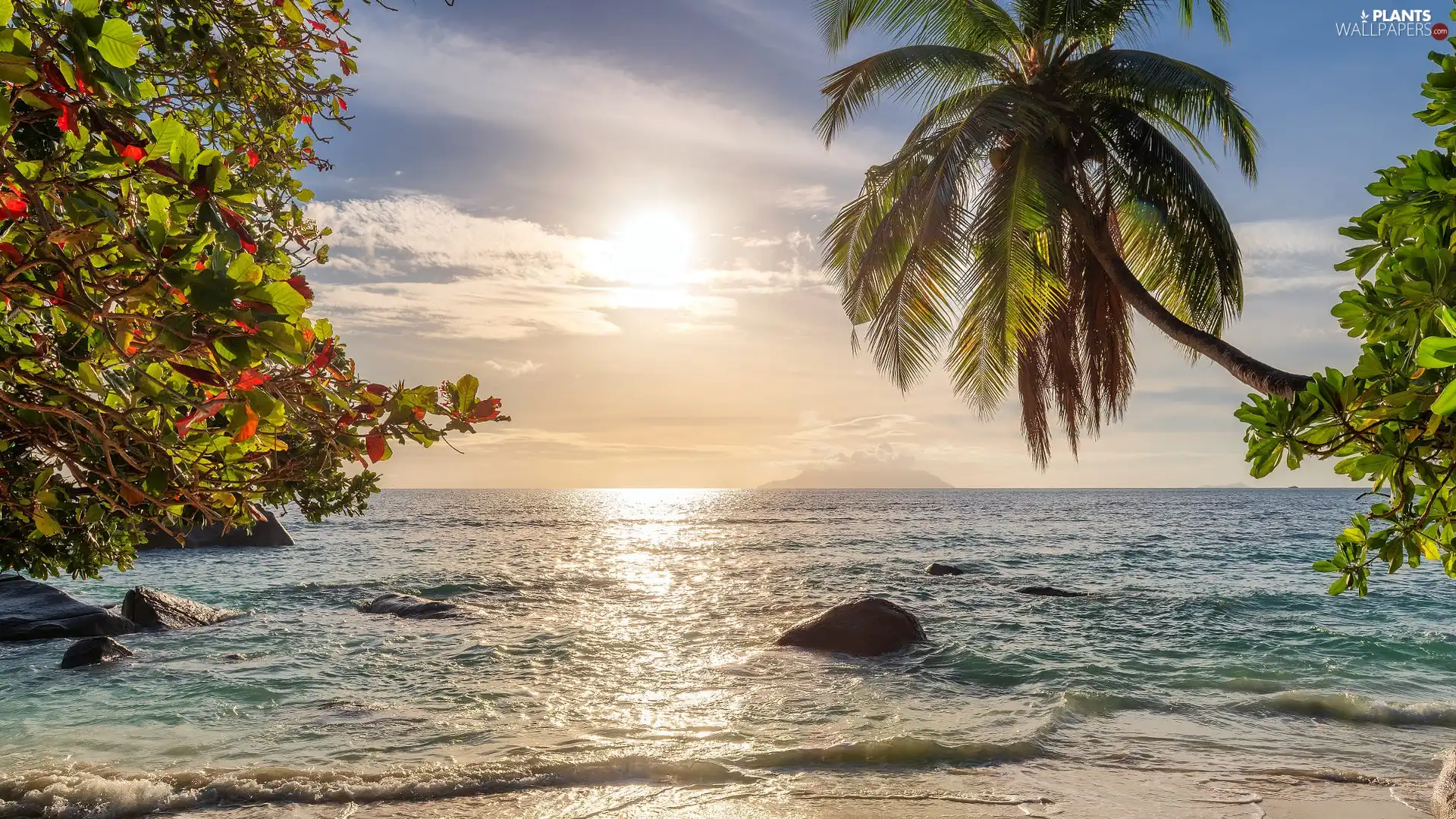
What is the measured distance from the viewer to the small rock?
12398mm

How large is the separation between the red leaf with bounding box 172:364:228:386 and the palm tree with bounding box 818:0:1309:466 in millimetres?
8226

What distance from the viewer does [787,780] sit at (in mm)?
7047

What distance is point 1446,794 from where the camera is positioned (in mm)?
6145

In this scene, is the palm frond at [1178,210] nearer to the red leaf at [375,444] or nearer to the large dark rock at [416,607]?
the red leaf at [375,444]

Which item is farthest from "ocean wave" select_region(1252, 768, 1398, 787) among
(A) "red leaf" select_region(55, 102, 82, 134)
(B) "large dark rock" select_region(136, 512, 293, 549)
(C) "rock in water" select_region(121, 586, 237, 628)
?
(B) "large dark rock" select_region(136, 512, 293, 549)

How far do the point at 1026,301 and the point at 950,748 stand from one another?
5.10 metres

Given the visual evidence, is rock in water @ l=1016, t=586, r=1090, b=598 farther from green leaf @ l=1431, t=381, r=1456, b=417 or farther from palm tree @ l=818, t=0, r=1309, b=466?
green leaf @ l=1431, t=381, r=1456, b=417

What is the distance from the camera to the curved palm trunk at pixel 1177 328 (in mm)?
6598

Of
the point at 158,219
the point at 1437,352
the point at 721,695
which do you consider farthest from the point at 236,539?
the point at 1437,352

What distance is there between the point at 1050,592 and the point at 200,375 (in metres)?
20.7

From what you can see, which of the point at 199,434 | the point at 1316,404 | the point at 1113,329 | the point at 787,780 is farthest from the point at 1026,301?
the point at 199,434

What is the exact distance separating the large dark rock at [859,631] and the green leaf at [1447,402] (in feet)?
38.2

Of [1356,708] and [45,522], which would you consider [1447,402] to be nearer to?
[45,522]

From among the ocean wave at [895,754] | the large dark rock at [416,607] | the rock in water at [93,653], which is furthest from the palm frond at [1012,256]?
the rock in water at [93,653]
